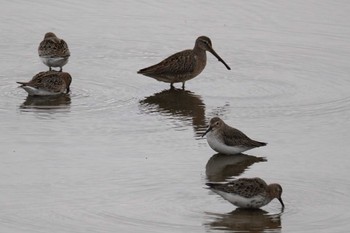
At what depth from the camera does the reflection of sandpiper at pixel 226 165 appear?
44.5 feet

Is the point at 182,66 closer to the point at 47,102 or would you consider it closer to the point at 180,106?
the point at 180,106

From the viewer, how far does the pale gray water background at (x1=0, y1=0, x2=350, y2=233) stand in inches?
479

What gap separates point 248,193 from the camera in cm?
1229

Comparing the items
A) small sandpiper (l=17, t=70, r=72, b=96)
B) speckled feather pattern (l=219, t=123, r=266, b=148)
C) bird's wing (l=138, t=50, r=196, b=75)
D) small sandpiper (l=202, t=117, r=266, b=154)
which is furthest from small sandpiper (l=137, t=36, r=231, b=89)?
speckled feather pattern (l=219, t=123, r=266, b=148)

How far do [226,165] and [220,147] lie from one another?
39 centimetres

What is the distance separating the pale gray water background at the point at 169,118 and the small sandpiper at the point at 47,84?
0.22 meters

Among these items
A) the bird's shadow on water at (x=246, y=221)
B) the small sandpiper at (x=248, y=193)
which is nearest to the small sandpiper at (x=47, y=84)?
the small sandpiper at (x=248, y=193)

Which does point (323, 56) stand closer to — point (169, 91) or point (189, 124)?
point (169, 91)

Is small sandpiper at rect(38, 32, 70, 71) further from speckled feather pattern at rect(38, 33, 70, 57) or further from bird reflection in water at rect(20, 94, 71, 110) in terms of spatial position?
bird reflection in water at rect(20, 94, 71, 110)

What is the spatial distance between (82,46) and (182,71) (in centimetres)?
265

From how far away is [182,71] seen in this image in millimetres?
18422

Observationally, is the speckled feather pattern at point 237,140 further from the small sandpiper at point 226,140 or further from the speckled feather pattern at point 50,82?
the speckled feather pattern at point 50,82

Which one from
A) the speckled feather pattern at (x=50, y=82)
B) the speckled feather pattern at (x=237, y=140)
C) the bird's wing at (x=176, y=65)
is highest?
the bird's wing at (x=176, y=65)

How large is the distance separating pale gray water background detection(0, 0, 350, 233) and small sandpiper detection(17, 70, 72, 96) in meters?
0.22
